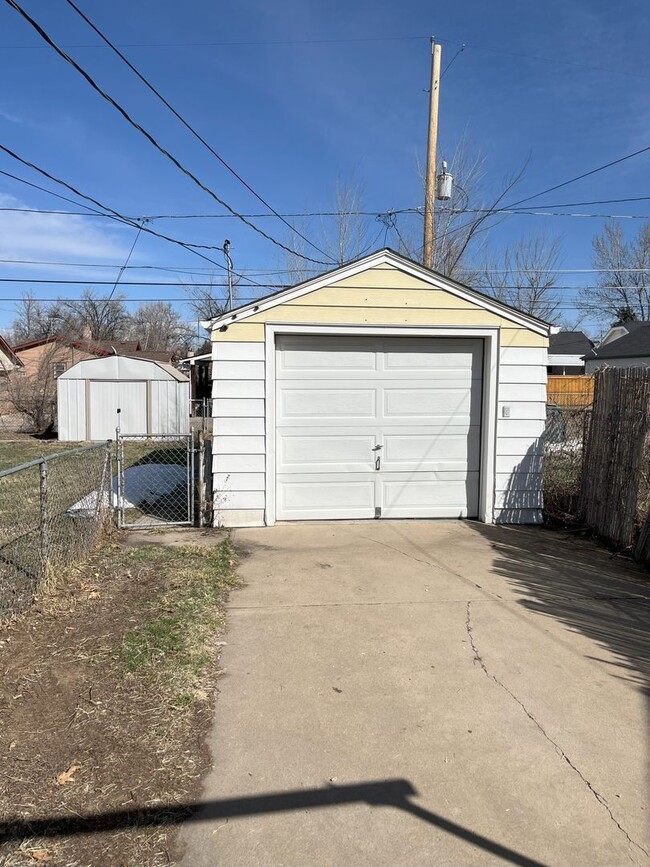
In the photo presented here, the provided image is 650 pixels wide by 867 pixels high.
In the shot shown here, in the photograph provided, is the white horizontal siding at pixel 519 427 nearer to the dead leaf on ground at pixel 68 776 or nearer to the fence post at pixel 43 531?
the fence post at pixel 43 531

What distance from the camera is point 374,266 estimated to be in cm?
694

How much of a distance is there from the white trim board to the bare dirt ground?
6.93 ft

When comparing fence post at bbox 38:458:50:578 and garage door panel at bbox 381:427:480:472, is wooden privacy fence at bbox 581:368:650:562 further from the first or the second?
fence post at bbox 38:458:50:578

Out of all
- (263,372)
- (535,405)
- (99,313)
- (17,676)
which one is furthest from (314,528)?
(99,313)

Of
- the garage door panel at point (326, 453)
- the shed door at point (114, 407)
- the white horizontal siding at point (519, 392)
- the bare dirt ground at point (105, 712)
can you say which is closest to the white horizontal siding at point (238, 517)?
the garage door panel at point (326, 453)

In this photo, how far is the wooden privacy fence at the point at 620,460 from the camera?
5906mm

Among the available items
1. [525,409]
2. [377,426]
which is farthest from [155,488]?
[525,409]

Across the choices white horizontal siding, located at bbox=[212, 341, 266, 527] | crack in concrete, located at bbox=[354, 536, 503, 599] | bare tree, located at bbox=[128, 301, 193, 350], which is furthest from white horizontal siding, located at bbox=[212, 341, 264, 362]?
bare tree, located at bbox=[128, 301, 193, 350]

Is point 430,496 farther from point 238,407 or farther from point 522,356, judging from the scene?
point 238,407

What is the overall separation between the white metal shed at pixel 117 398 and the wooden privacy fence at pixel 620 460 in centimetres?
1597

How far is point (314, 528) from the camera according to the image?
7020mm

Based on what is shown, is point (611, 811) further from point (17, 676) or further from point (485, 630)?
point (17, 676)

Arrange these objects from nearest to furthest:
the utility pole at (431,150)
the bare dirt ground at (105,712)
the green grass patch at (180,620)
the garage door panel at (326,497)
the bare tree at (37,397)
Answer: the bare dirt ground at (105,712), the green grass patch at (180,620), the garage door panel at (326,497), the utility pole at (431,150), the bare tree at (37,397)

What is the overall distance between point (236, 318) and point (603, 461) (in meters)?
4.47
